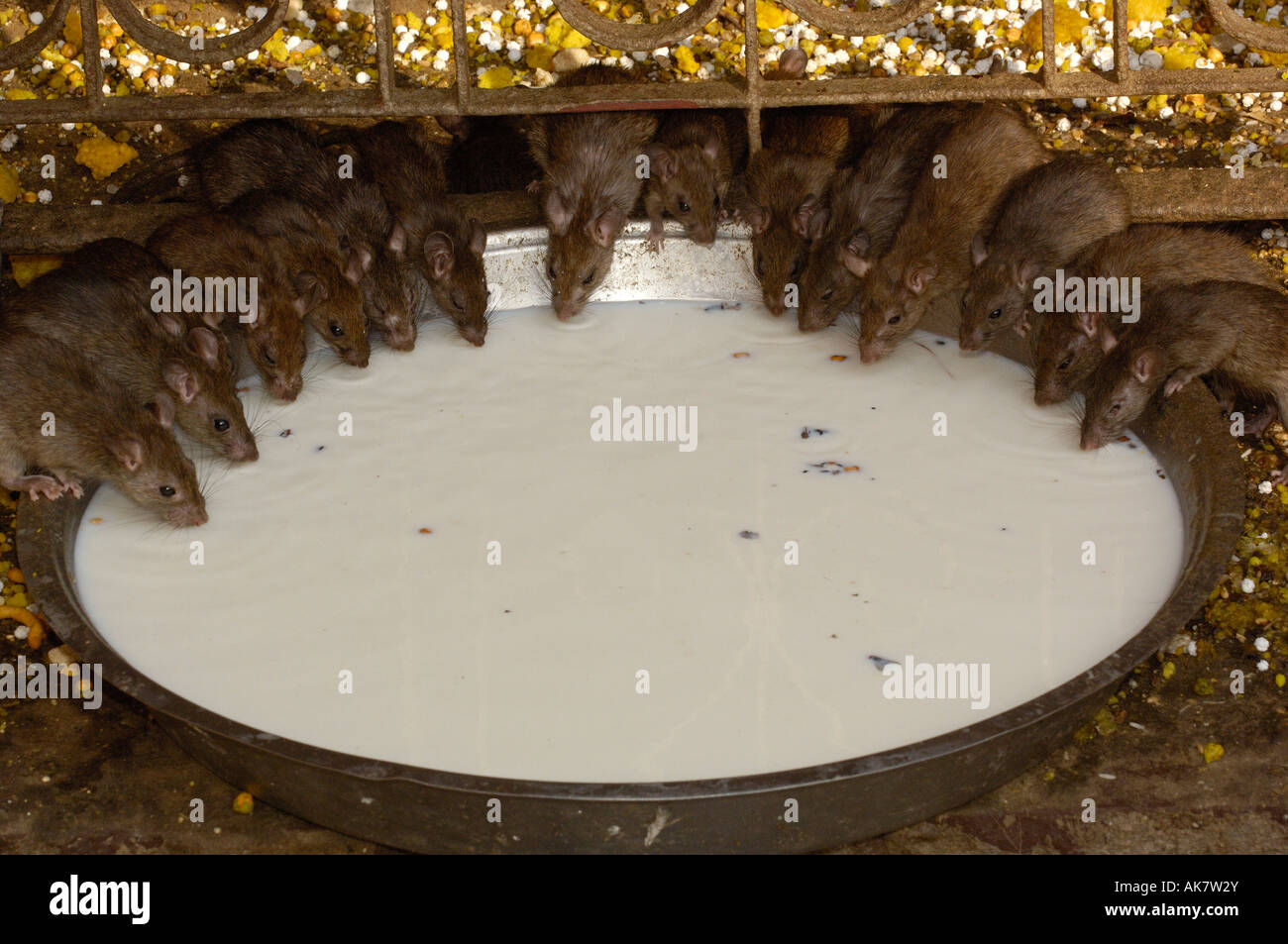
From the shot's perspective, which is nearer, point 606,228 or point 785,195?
point 606,228

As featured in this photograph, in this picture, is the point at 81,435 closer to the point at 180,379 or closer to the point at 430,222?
the point at 180,379

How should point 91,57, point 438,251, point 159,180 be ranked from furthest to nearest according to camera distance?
point 159,180
point 438,251
point 91,57

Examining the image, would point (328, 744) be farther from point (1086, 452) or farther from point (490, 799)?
point (1086, 452)

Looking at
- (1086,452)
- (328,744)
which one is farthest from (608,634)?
(1086,452)

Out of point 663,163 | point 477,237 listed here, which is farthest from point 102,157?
point 663,163

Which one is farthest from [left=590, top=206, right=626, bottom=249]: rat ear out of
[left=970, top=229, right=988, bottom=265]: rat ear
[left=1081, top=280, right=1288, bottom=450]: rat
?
[left=1081, top=280, right=1288, bottom=450]: rat

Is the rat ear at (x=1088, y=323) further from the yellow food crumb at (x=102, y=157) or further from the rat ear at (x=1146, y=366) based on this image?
the yellow food crumb at (x=102, y=157)

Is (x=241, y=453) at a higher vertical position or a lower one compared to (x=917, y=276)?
lower
